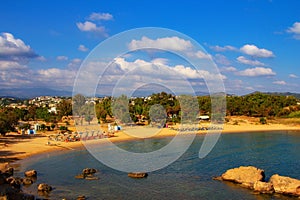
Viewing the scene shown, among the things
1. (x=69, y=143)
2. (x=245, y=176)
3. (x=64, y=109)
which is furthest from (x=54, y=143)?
(x=64, y=109)

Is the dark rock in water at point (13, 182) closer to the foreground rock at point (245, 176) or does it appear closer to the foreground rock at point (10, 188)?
the foreground rock at point (10, 188)

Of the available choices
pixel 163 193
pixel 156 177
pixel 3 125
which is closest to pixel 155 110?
pixel 3 125

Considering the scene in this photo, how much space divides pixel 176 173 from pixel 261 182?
802cm

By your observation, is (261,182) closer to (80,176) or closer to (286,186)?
(286,186)

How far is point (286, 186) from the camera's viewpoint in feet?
76.4

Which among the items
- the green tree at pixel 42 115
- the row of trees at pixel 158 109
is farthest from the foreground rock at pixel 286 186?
the green tree at pixel 42 115

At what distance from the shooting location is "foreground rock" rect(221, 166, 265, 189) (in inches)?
1001

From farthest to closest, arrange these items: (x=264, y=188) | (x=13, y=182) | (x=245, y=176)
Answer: (x=245, y=176) < (x=13, y=182) < (x=264, y=188)

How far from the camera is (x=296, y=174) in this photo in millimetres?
28812

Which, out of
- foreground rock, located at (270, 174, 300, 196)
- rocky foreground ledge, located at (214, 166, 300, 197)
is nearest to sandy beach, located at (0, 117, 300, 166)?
rocky foreground ledge, located at (214, 166, 300, 197)

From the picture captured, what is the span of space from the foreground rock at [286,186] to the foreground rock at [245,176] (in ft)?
5.74

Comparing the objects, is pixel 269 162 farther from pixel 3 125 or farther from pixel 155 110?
pixel 155 110

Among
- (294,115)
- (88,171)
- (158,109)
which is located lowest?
(88,171)

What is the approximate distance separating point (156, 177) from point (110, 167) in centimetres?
653
